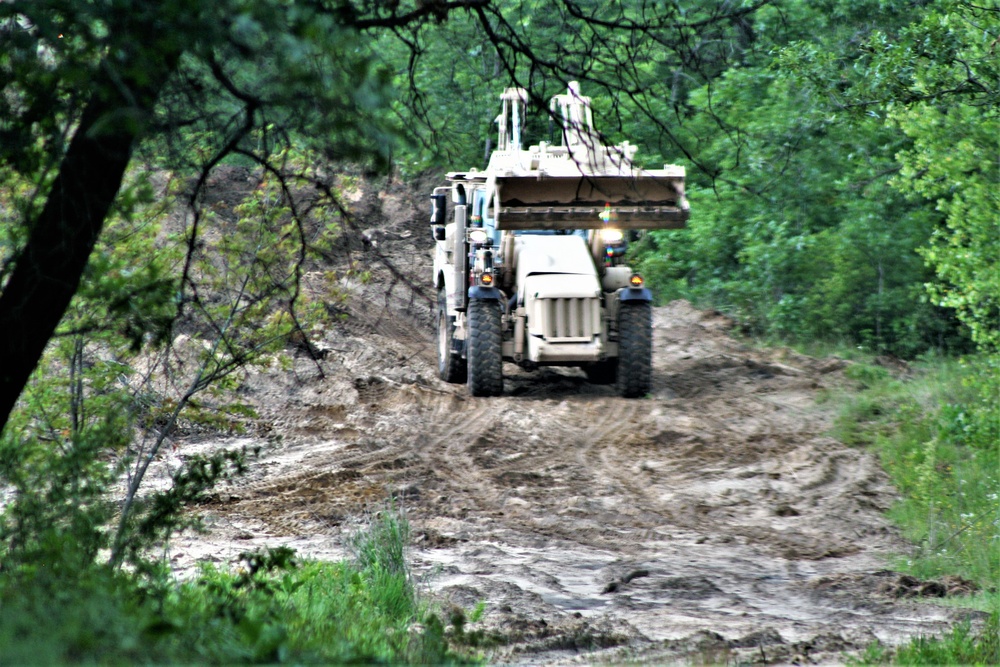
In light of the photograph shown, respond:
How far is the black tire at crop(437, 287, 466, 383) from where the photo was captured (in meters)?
15.3

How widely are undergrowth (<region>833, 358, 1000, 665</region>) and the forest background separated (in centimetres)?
4

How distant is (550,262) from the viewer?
1416 centimetres

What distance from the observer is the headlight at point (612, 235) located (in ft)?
46.9

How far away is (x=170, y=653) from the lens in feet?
12.1

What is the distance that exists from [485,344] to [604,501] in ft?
12.3

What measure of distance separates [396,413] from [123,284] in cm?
933

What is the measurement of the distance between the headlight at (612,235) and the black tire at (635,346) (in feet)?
2.74

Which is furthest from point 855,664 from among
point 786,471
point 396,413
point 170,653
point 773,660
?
point 396,413

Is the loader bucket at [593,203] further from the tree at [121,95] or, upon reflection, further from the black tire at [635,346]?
the tree at [121,95]

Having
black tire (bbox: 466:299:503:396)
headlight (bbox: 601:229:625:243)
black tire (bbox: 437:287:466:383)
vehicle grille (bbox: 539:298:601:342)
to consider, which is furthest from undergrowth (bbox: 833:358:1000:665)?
black tire (bbox: 437:287:466:383)

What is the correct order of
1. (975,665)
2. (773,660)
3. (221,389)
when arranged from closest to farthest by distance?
(975,665), (773,660), (221,389)

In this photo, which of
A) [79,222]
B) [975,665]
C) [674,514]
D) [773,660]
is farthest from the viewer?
[674,514]

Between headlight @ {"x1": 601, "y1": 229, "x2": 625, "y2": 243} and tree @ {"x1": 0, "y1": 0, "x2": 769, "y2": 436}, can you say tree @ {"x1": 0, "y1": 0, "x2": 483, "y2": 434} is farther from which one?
headlight @ {"x1": 601, "y1": 229, "x2": 625, "y2": 243}

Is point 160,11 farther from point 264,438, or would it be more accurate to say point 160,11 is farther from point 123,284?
point 264,438
